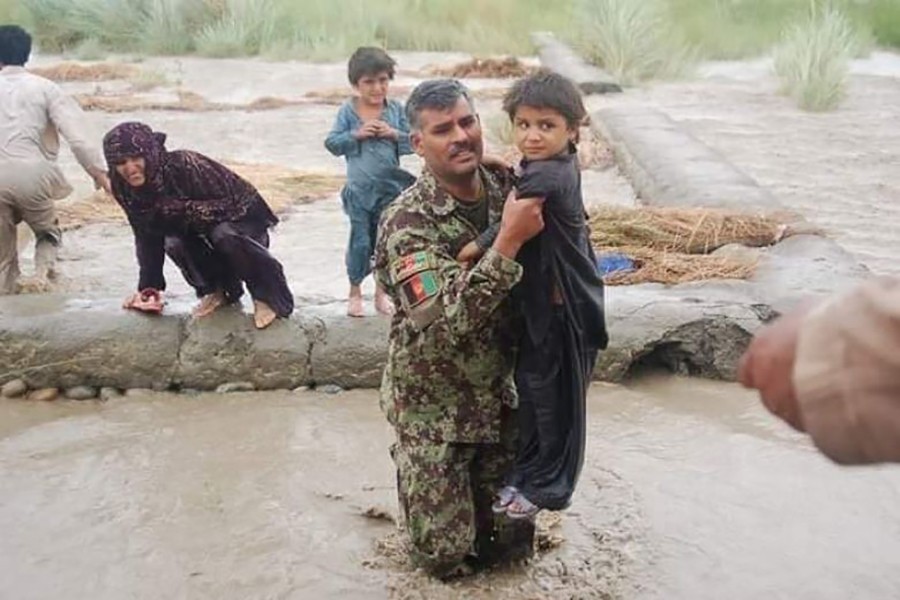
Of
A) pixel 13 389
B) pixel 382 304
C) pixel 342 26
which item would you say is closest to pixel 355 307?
pixel 382 304

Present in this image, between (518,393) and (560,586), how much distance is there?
2.41ft

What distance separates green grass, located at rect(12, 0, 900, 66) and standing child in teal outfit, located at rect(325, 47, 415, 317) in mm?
13101

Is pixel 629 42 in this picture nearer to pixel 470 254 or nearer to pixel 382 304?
pixel 382 304

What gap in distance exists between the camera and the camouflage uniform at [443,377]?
3.50 meters

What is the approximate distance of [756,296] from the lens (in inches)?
235

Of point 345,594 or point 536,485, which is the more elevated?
point 536,485

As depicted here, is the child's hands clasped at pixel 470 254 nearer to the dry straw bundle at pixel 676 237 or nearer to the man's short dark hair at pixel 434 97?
the man's short dark hair at pixel 434 97

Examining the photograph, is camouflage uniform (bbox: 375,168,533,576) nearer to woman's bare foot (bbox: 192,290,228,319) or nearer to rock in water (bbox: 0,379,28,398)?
woman's bare foot (bbox: 192,290,228,319)

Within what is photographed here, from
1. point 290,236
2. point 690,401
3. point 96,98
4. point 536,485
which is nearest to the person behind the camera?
point 536,485

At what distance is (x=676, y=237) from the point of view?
7.18 metres

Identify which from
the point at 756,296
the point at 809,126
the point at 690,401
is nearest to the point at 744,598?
the point at 690,401

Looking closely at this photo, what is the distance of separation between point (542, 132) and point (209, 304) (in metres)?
2.79

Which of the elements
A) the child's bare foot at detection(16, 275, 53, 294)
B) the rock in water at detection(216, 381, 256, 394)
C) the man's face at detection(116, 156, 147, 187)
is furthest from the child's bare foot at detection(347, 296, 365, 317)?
the child's bare foot at detection(16, 275, 53, 294)

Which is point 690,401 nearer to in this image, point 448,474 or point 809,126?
point 448,474
